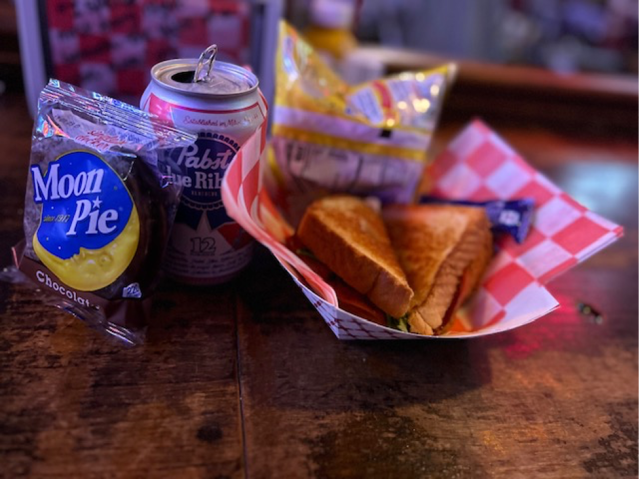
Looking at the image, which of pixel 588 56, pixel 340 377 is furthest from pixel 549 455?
pixel 588 56

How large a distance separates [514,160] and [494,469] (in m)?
0.60

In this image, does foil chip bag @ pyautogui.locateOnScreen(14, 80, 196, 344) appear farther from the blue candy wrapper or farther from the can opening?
the blue candy wrapper

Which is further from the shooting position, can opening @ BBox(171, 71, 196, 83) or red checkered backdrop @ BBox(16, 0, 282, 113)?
red checkered backdrop @ BBox(16, 0, 282, 113)

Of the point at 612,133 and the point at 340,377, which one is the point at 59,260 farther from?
the point at 612,133

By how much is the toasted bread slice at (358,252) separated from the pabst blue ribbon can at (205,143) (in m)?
0.11

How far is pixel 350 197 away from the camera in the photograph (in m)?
0.91

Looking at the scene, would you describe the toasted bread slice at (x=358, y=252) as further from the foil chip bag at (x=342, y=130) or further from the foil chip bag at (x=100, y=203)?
the foil chip bag at (x=100, y=203)

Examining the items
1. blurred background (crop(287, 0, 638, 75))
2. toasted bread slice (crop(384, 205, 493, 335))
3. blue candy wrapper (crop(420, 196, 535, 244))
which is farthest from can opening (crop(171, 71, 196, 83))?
blurred background (crop(287, 0, 638, 75))

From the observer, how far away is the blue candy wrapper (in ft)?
2.83

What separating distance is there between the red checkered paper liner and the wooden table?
0.19 ft

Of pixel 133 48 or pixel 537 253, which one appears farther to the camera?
pixel 133 48

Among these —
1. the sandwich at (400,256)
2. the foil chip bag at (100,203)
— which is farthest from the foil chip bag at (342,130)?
the foil chip bag at (100,203)

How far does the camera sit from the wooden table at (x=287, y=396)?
524mm

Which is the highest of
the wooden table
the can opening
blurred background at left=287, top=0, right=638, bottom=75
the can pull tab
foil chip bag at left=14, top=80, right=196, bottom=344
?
the can pull tab
